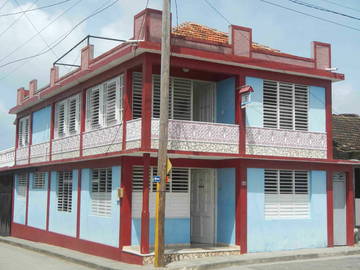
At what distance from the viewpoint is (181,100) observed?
1755 cm

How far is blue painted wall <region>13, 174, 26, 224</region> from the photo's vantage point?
25316mm

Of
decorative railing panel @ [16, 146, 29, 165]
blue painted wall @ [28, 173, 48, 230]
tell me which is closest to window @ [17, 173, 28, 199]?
decorative railing panel @ [16, 146, 29, 165]

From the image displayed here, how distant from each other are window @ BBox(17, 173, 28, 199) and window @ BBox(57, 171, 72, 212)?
493 cm

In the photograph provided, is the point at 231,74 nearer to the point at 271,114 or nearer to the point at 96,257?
the point at 271,114

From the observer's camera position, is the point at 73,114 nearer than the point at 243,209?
No

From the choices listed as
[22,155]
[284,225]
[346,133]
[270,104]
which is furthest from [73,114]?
[346,133]

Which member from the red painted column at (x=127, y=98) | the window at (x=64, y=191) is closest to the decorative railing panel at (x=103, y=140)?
the red painted column at (x=127, y=98)

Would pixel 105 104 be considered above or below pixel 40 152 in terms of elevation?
above

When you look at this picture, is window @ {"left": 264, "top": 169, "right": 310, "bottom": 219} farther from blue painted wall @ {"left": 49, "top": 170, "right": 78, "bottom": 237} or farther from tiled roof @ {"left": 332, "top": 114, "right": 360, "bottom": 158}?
blue painted wall @ {"left": 49, "top": 170, "right": 78, "bottom": 237}

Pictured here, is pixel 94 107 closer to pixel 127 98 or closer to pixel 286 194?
pixel 127 98

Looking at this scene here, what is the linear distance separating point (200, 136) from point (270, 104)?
10.0ft

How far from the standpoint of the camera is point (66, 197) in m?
20.5

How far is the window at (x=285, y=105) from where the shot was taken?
17484mm

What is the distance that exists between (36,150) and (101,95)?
266 inches
